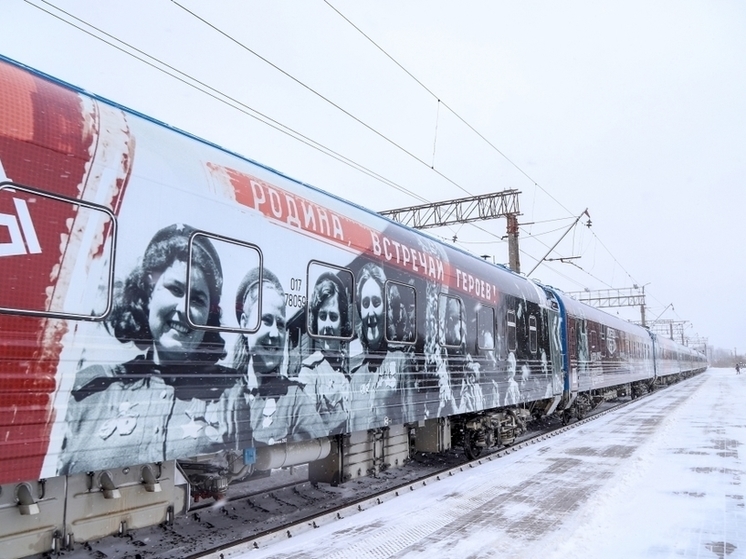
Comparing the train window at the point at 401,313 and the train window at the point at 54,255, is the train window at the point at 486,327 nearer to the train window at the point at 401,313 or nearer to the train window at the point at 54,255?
the train window at the point at 401,313

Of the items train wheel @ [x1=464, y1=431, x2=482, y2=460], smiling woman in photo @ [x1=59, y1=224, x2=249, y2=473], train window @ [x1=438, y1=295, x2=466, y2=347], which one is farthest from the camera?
train wheel @ [x1=464, y1=431, x2=482, y2=460]

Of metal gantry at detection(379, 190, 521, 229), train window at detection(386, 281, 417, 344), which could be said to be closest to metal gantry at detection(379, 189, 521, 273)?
metal gantry at detection(379, 190, 521, 229)

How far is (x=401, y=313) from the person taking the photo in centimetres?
771

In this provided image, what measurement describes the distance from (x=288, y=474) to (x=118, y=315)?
5877mm

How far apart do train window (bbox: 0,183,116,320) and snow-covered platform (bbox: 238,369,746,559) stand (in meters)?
2.80

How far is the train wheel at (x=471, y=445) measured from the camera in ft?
34.6

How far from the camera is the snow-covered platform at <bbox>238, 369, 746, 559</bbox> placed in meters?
5.33

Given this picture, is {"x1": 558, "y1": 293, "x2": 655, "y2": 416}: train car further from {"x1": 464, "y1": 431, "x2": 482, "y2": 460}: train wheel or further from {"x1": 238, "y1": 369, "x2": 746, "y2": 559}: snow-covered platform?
{"x1": 464, "y1": 431, "x2": 482, "y2": 460}: train wheel

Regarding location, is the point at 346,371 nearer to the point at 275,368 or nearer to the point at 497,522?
the point at 275,368

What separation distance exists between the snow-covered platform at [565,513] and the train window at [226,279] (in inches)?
83.3

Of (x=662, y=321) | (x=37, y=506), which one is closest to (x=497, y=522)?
(x=37, y=506)

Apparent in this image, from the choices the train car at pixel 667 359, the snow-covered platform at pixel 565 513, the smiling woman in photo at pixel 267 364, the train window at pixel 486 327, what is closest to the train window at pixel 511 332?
the train window at pixel 486 327

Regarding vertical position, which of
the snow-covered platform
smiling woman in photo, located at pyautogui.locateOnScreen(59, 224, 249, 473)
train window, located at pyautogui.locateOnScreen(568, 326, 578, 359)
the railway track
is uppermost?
train window, located at pyautogui.locateOnScreen(568, 326, 578, 359)

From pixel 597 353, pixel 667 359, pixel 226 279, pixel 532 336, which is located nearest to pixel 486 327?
pixel 532 336
